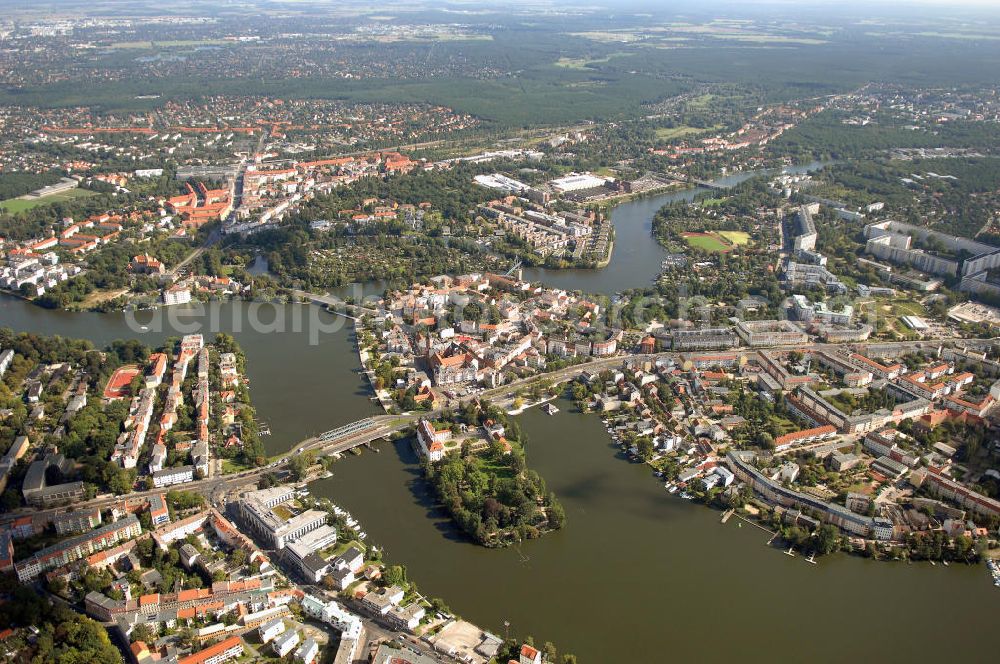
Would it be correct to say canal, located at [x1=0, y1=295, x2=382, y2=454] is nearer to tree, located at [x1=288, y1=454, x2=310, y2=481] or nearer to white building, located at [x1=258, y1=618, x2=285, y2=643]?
tree, located at [x1=288, y1=454, x2=310, y2=481]

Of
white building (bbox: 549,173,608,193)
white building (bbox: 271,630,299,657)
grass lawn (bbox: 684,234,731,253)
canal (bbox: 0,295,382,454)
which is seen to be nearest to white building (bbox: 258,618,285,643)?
white building (bbox: 271,630,299,657)

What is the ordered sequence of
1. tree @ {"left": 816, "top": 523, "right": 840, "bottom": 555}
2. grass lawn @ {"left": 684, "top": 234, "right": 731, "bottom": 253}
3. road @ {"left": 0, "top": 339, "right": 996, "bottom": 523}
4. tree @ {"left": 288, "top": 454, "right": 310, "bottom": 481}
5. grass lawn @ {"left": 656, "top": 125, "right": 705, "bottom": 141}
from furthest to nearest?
grass lawn @ {"left": 656, "top": 125, "right": 705, "bottom": 141} < grass lawn @ {"left": 684, "top": 234, "right": 731, "bottom": 253} < tree @ {"left": 288, "top": 454, "right": 310, "bottom": 481} < road @ {"left": 0, "top": 339, "right": 996, "bottom": 523} < tree @ {"left": 816, "top": 523, "right": 840, "bottom": 555}

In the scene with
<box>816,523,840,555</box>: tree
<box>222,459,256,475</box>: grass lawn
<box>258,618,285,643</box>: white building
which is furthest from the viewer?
<box>222,459,256,475</box>: grass lawn

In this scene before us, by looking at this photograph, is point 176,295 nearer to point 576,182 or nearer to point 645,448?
point 645,448

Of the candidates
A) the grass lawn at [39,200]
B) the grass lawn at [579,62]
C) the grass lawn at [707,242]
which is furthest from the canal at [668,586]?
the grass lawn at [579,62]

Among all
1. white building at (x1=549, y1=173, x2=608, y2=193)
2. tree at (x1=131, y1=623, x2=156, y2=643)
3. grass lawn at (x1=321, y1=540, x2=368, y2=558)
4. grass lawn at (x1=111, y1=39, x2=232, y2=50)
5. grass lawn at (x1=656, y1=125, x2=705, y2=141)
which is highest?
grass lawn at (x1=111, y1=39, x2=232, y2=50)

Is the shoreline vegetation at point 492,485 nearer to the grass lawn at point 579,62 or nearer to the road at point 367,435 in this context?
the road at point 367,435

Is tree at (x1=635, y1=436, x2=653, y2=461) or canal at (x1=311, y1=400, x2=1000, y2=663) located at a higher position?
tree at (x1=635, y1=436, x2=653, y2=461)
